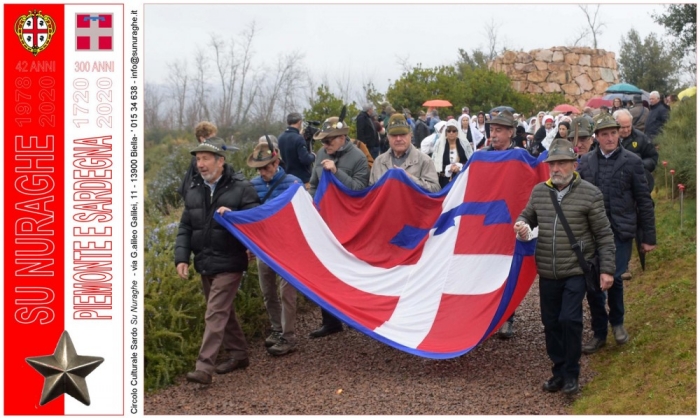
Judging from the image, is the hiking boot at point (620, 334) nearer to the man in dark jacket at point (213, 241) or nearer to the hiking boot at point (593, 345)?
the hiking boot at point (593, 345)

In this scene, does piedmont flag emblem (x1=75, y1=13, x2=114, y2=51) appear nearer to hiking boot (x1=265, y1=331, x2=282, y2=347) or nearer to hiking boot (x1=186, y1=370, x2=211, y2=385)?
hiking boot (x1=186, y1=370, x2=211, y2=385)

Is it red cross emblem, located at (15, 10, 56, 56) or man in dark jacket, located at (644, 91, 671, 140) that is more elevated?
red cross emblem, located at (15, 10, 56, 56)

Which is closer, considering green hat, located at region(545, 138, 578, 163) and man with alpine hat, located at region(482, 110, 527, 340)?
green hat, located at region(545, 138, 578, 163)

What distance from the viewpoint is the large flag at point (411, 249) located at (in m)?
7.54

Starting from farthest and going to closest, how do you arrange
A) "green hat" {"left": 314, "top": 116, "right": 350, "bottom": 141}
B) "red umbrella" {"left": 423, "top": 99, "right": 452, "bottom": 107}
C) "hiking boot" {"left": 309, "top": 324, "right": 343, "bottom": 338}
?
"red umbrella" {"left": 423, "top": 99, "right": 452, "bottom": 107}, "hiking boot" {"left": 309, "top": 324, "right": 343, "bottom": 338}, "green hat" {"left": 314, "top": 116, "right": 350, "bottom": 141}

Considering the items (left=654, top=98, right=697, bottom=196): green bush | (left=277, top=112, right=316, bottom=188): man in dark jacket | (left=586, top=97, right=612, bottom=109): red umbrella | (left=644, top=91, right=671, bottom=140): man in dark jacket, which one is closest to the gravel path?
(left=277, top=112, right=316, bottom=188): man in dark jacket

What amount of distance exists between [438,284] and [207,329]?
2138 millimetres

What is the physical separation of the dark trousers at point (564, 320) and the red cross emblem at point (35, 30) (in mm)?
4272

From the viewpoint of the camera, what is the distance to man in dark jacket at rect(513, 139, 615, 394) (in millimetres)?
6758

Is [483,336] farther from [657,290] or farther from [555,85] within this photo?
[555,85]

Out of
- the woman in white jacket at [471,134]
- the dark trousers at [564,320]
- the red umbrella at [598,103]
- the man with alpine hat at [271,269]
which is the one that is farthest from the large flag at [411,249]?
the red umbrella at [598,103]

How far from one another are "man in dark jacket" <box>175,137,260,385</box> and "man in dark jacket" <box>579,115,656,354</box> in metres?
3.15

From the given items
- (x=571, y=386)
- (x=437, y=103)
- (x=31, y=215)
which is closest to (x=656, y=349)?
(x=571, y=386)

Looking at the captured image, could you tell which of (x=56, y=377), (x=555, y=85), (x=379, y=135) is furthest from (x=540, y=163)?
(x=555, y=85)
